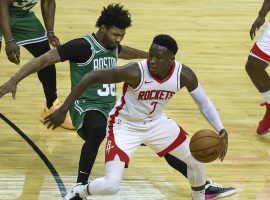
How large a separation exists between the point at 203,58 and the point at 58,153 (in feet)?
12.5

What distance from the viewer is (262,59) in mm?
8227

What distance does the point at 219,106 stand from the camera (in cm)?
941

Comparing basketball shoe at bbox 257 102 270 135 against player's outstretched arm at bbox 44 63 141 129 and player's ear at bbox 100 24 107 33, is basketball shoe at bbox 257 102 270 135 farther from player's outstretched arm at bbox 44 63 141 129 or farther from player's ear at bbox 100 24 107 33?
player's outstretched arm at bbox 44 63 141 129

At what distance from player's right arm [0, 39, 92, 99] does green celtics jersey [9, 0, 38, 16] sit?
1272 millimetres

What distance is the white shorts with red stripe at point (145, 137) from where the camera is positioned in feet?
20.2

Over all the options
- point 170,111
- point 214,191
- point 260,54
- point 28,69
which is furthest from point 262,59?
point 28,69

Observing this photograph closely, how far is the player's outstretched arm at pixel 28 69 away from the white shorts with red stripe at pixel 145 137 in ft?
2.98

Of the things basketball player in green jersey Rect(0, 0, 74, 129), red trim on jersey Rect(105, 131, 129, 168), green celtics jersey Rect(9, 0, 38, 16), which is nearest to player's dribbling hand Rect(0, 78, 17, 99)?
red trim on jersey Rect(105, 131, 129, 168)

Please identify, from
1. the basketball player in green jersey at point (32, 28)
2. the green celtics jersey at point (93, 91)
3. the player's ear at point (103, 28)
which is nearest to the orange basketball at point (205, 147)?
the green celtics jersey at point (93, 91)

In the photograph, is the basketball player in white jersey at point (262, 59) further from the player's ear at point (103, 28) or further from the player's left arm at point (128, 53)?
the player's ear at point (103, 28)

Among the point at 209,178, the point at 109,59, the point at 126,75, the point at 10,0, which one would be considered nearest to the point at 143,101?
the point at 126,75

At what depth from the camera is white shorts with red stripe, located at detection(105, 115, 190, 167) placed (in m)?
6.17

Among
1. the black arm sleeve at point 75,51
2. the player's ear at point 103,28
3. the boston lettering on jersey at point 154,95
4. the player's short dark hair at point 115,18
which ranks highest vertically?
the player's short dark hair at point 115,18

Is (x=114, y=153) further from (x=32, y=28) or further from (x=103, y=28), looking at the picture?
(x=32, y=28)
